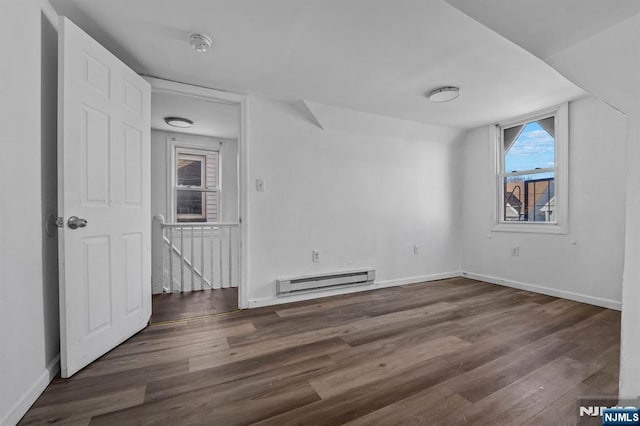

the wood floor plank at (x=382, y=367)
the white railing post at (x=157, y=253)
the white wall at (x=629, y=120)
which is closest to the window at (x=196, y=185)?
the white railing post at (x=157, y=253)

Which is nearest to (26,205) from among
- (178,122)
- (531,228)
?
(178,122)

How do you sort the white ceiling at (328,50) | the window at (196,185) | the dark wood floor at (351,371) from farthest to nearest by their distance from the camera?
the window at (196,185)
the white ceiling at (328,50)
the dark wood floor at (351,371)

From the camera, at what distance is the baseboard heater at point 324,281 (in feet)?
9.34

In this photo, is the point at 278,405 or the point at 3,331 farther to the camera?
the point at 278,405

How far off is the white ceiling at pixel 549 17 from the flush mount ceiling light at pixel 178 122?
139 inches

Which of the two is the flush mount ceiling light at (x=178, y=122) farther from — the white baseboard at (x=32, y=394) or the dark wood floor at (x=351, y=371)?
the white baseboard at (x=32, y=394)

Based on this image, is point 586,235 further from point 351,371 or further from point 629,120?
point 351,371

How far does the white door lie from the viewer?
1.52m

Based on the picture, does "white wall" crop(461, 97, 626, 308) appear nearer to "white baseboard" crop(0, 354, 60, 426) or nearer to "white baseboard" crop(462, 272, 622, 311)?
"white baseboard" crop(462, 272, 622, 311)

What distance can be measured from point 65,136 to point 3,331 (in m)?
0.99

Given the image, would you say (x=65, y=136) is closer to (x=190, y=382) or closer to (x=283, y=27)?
(x=283, y=27)

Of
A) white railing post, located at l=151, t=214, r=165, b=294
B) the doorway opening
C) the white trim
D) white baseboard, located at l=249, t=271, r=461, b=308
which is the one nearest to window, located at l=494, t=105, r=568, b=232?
white baseboard, located at l=249, t=271, r=461, b=308

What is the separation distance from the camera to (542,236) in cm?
323

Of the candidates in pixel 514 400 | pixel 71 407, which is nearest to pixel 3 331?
pixel 71 407
